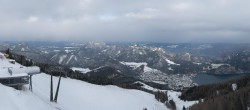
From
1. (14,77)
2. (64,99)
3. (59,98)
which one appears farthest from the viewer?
(64,99)

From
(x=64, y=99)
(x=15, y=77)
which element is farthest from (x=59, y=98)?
(x=15, y=77)

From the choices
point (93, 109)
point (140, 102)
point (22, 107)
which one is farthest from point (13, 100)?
point (140, 102)

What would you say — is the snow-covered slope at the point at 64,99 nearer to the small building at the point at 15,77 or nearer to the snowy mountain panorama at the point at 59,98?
the snowy mountain panorama at the point at 59,98

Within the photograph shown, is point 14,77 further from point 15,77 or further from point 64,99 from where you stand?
point 64,99

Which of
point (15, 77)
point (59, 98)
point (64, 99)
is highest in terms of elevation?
point (15, 77)

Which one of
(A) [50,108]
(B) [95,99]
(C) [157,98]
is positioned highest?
(A) [50,108]

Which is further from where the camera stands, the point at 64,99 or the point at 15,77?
the point at 64,99

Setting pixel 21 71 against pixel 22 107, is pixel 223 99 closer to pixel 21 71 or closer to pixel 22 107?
pixel 21 71

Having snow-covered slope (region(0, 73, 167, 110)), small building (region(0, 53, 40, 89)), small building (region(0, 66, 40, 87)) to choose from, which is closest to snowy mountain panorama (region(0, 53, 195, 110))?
snow-covered slope (region(0, 73, 167, 110))

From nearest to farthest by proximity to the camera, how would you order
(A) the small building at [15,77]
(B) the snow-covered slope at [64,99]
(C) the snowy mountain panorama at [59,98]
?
1. (B) the snow-covered slope at [64,99]
2. (C) the snowy mountain panorama at [59,98]
3. (A) the small building at [15,77]

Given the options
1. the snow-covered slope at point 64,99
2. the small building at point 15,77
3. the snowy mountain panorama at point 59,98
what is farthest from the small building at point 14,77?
the snow-covered slope at point 64,99

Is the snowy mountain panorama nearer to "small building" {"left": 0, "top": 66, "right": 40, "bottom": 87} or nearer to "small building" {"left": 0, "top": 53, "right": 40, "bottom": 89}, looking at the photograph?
"small building" {"left": 0, "top": 53, "right": 40, "bottom": 89}
